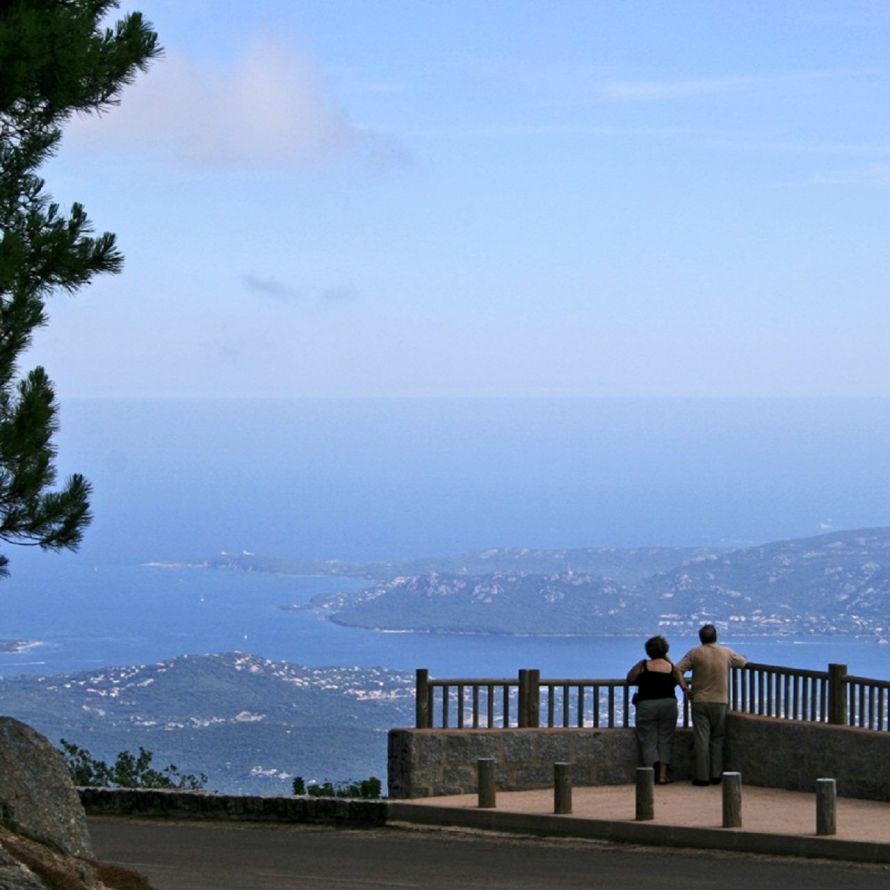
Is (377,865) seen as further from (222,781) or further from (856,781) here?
(222,781)

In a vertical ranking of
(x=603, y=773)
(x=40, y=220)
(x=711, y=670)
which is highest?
(x=40, y=220)

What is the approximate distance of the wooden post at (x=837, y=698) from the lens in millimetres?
19609

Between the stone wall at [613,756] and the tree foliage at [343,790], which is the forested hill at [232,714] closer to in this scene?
the tree foliage at [343,790]

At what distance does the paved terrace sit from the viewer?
16.6 metres

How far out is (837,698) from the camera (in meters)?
19.6

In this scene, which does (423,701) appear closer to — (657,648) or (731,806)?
(657,648)

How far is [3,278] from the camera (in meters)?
14.4

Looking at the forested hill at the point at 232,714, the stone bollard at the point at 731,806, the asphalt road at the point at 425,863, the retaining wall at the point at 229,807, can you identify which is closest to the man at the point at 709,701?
the stone bollard at the point at 731,806

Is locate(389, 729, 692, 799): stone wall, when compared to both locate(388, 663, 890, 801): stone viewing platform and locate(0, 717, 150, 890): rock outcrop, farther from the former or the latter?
locate(0, 717, 150, 890): rock outcrop

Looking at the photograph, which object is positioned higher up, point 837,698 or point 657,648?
point 657,648

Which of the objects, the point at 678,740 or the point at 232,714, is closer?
the point at 678,740

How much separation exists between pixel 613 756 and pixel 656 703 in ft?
2.66

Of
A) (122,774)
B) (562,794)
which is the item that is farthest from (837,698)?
(122,774)

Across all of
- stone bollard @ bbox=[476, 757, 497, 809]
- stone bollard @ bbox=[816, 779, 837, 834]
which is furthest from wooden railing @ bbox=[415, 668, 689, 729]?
stone bollard @ bbox=[816, 779, 837, 834]
